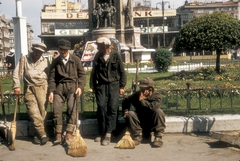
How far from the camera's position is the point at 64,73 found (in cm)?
691

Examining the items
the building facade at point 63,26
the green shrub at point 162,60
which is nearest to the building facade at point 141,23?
the building facade at point 63,26

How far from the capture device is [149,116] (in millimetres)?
6742

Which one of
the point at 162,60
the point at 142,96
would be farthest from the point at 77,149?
the point at 162,60

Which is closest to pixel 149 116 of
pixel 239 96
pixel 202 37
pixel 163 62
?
pixel 239 96

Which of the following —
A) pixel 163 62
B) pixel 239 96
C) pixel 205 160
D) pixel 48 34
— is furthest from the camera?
pixel 48 34

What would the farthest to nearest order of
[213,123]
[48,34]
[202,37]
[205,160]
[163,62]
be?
1. [48,34]
2. [163,62]
3. [202,37]
4. [213,123]
5. [205,160]

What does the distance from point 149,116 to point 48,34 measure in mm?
64711

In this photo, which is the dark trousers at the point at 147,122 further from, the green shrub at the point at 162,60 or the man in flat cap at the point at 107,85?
the green shrub at the point at 162,60

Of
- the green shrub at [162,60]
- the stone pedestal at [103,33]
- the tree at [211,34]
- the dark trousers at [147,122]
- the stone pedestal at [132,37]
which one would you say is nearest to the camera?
the dark trousers at [147,122]

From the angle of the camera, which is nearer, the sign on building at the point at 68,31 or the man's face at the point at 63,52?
the man's face at the point at 63,52

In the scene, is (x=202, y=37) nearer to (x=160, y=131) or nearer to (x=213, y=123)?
(x=213, y=123)

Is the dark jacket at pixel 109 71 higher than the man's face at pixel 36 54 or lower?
lower

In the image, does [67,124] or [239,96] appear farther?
[239,96]

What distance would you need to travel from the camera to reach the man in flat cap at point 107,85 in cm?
692
